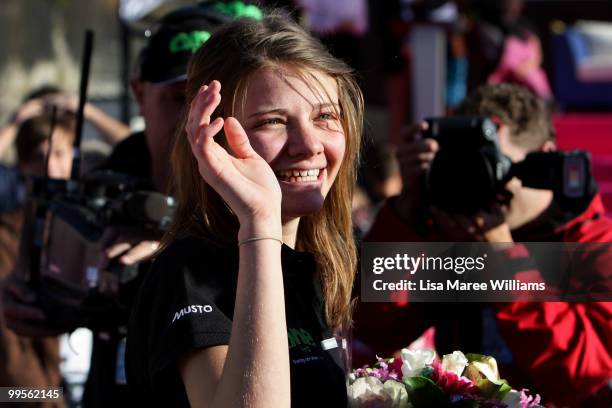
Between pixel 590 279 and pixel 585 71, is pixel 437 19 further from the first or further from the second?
pixel 590 279

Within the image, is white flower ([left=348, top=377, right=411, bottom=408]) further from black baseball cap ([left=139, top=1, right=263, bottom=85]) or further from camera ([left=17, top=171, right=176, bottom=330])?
black baseball cap ([left=139, top=1, right=263, bottom=85])

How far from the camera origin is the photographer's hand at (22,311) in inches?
96.0

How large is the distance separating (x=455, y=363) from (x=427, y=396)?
11cm

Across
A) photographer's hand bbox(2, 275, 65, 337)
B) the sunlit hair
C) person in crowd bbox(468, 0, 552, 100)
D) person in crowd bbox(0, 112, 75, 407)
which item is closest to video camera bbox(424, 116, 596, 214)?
the sunlit hair

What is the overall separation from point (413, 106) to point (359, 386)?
4020mm

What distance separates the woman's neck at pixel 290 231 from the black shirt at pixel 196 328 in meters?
0.08

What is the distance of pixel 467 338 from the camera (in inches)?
91.0

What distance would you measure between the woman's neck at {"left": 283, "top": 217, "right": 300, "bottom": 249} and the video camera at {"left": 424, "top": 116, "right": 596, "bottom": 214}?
2.16 ft

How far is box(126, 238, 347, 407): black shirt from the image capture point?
1457 millimetres

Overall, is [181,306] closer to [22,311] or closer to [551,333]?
[551,333]

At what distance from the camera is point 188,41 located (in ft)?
8.05

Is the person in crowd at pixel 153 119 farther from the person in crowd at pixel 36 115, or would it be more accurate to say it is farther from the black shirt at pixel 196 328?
the person in crowd at pixel 36 115

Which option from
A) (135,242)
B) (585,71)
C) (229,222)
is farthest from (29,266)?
(585,71)

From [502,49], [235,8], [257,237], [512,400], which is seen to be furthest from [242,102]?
[502,49]
